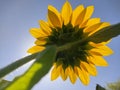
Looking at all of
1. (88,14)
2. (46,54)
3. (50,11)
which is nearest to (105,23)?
(88,14)

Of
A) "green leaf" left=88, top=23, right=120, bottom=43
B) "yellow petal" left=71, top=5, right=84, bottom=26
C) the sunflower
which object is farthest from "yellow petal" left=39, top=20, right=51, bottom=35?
"green leaf" left=88, top=23, right=120, bottom=43

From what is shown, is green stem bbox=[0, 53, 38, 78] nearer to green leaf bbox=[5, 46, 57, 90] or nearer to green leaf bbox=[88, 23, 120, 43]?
green leaf bbox=[5, 46, 57, 90]

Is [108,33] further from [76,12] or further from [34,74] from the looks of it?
[76,12]

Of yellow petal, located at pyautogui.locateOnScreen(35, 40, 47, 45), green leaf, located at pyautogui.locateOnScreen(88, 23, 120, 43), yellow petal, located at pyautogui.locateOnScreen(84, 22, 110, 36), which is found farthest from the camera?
yellow petal, located at pyautogui.locateOnScreen(35, 40, 47, 45)

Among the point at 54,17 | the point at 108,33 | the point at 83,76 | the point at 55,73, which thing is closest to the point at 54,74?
the point at 55,73

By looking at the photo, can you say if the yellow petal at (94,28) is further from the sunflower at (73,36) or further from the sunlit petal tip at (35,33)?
the sunlit petal tip at (35,33)

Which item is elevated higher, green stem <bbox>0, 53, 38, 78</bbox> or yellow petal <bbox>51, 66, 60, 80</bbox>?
green stem <bbox>0, 53, 38, 78</bbox>

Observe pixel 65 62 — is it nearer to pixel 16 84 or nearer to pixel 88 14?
Answer: pixel 88 14
